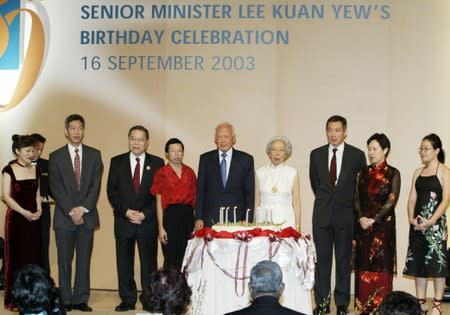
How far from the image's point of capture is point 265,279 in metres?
4.06

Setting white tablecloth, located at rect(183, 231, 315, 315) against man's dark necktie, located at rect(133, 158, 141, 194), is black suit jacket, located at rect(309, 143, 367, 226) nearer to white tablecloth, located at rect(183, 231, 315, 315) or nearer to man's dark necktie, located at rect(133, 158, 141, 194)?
white tablecloth, located at rect(183, 231, 315, 315)

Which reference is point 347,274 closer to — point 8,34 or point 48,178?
point 48,178

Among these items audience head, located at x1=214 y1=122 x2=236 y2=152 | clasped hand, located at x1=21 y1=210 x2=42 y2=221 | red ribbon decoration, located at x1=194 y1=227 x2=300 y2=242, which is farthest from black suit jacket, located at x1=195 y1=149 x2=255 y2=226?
clasped hand, located at x1=21 y1=210 x2=42 y2=221

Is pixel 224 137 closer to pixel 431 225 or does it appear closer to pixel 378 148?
pixel 378 148

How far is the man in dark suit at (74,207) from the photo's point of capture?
7.88 meters

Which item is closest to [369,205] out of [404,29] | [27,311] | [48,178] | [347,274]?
[347,274]

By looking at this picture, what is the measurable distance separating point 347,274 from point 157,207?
182 cm

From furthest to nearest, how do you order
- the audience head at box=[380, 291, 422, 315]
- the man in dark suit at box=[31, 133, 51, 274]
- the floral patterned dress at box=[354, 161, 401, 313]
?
the man in dark suit at box=[31, 133, 51, 274]
the floral patterned dress at box=[354, 161, 401, 313]
the audience head at box=[380, 291, 422, 315]

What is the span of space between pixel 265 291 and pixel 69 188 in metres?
4.20

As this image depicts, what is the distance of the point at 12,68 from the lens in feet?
31.1

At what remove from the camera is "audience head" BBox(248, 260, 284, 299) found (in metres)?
4.06

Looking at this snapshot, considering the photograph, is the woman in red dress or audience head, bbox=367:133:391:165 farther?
the woman in red dress

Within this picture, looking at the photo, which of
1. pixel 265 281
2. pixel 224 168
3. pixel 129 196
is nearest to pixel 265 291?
pixel 265 281

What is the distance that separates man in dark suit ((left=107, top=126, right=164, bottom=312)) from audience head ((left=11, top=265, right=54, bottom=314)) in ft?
12.6
